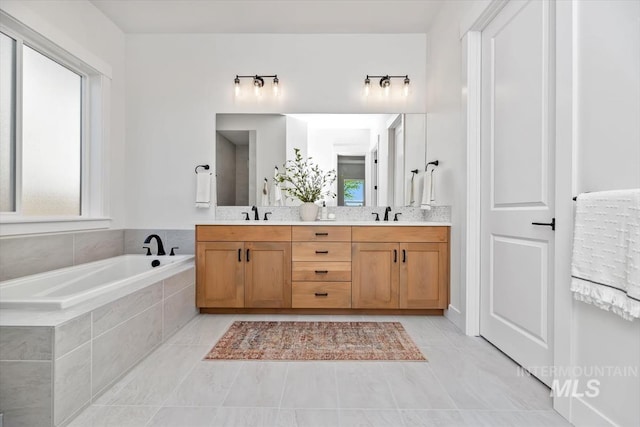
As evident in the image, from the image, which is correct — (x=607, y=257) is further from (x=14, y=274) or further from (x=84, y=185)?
(x=84, y=185)

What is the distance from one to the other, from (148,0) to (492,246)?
3274 millimetres

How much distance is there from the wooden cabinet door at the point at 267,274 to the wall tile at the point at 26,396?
5.44ft

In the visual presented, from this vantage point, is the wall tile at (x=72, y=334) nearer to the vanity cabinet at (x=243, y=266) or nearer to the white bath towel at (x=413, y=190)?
the vanity cabinet at (x=243, y=266)

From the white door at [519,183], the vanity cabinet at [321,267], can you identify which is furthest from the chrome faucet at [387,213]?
the white door at [519,183]

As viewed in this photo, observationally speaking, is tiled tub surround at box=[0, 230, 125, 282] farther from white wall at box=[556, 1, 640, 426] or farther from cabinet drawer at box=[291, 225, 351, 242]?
white wall at box=[556, 1, 640, 426]

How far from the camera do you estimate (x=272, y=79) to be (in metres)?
3.47

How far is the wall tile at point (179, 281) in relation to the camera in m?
2.51

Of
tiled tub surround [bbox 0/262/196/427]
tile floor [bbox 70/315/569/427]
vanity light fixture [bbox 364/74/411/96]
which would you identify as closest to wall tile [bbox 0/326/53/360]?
tiled tub surround [bbox 0/262/196/427]

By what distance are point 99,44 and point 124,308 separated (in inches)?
96.2

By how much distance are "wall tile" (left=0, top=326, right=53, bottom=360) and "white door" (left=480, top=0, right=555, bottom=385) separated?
2.24 m

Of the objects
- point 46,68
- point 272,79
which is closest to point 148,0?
Result: point 46,68

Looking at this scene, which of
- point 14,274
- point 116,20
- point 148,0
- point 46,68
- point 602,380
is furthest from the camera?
point 116,20

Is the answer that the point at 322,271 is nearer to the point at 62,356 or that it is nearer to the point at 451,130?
the point at 451,130

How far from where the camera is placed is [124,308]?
1.94 metres
